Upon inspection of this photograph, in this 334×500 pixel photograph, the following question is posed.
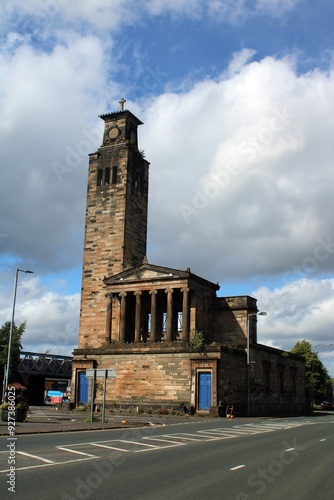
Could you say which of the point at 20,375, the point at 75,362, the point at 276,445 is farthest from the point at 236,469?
the point at 20,375

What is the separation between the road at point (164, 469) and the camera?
31.5ft

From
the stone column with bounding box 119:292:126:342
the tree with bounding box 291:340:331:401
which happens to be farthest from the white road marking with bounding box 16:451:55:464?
the tree with bounding box 291:340:331:401

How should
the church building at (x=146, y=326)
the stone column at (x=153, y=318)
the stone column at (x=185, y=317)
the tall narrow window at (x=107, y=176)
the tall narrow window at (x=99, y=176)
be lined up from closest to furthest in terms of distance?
the church building at (x=146, y=326) → the stone column at (x=185, y=317) → the stone column at (x=153, y=318) → the tall narrow window at (x=107, y=176) → the tall narrow window at (x=99, y=176)

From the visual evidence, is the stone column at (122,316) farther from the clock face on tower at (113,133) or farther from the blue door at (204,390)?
the clock face on tower at (113,133)

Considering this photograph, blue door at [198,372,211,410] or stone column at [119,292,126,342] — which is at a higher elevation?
stone column at [119,292,126,342]

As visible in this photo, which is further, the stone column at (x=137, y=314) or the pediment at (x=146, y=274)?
the stone column at (x=137, y=314)

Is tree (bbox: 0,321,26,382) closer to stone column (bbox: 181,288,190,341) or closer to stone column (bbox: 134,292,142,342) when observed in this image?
stone column (bbox: 134,292,142,342)

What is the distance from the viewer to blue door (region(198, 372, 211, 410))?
136 ft

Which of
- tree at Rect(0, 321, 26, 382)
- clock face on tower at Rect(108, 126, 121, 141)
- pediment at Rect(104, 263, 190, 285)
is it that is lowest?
tree at Rect(0, 321, 26, 382)

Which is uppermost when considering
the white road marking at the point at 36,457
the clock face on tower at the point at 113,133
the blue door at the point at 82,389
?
the clock face on tower at the point at 113,133

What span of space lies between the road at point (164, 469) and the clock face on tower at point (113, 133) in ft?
142

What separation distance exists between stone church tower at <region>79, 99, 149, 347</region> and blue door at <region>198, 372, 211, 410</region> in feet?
46.3

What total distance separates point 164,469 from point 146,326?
4264 cm

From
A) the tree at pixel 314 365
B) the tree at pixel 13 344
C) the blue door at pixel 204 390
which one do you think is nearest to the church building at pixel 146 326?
the blue door at pixel 204 390
